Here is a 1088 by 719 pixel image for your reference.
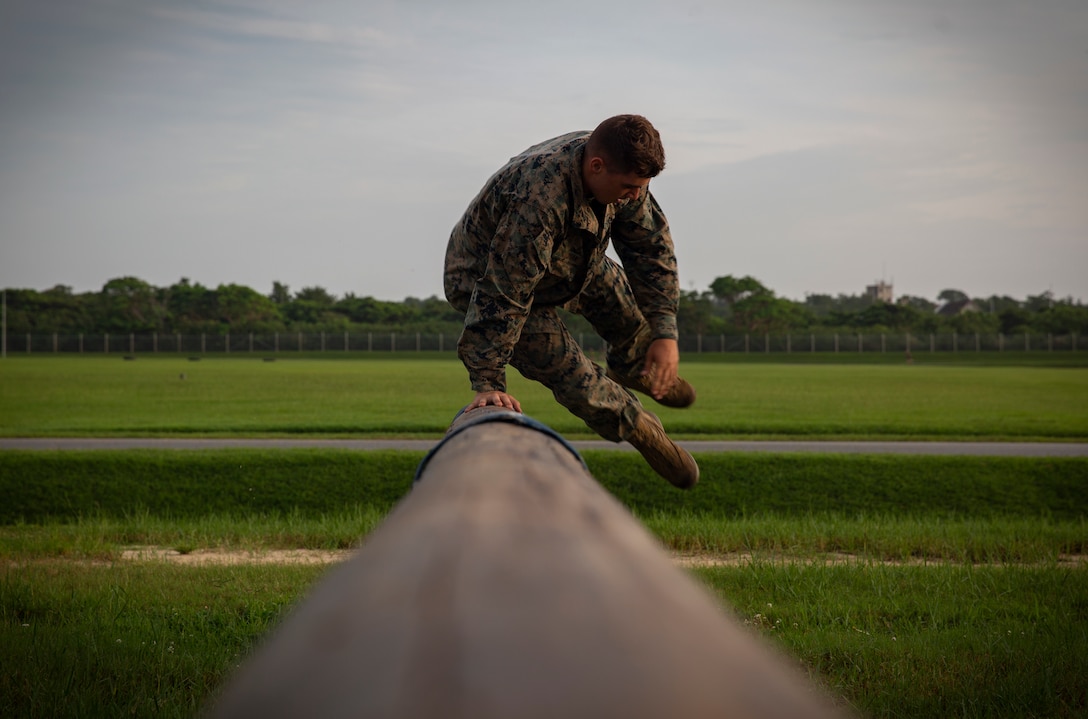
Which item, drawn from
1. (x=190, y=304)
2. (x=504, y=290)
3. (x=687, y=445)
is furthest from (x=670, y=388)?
(x=190, y=304)

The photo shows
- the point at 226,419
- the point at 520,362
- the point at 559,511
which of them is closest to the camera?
the point at 559,511


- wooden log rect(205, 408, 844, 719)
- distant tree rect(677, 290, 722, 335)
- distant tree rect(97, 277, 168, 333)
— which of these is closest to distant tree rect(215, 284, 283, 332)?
distant tree rect(97, 277, 168, 333)

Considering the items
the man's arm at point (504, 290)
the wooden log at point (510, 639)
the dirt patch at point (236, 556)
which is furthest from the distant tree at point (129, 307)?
the wooden log at point (510, 639)

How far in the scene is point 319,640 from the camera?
3.05 feet

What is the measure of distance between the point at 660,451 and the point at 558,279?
100cm

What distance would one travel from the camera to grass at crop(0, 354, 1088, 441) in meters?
15.3

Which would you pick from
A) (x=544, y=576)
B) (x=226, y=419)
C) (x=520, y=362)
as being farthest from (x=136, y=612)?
(x=226, y=419)

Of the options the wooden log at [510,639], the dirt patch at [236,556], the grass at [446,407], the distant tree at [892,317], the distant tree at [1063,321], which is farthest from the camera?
the distant tree at [892,317]

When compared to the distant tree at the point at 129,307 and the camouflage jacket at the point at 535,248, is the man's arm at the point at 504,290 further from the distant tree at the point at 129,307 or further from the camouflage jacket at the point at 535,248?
the distant tree at the point at 129,307

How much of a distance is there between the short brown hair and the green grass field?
1970mm

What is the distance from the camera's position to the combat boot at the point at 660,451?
4.82 metres

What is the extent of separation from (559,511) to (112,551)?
21.2 ft

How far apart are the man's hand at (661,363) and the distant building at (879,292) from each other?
146 meters

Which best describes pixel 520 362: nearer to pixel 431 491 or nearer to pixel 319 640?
pixel 431 491
